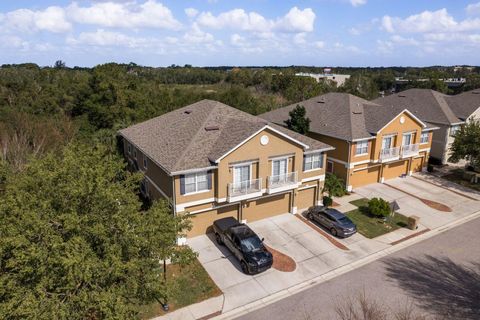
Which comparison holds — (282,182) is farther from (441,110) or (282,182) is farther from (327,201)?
(441,110)

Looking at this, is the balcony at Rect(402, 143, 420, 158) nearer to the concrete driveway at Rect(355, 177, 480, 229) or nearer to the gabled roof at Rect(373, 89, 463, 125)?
the concrete driveway at Rect(355, 177, 480, 229)

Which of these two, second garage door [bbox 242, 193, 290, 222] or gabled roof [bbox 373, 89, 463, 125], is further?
gabled roof [bbox 373, 89, 463, 125]

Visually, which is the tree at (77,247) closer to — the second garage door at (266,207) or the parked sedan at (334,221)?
the second garage door at (266,207)

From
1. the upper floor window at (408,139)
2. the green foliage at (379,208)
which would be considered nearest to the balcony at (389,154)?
the upper floor window at (408,139)

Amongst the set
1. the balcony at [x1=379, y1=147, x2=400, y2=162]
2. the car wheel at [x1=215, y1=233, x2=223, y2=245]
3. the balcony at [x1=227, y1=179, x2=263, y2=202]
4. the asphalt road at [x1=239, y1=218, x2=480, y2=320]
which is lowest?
the asphalt road at [x1=239, y1=218, x2=480, y2=320]

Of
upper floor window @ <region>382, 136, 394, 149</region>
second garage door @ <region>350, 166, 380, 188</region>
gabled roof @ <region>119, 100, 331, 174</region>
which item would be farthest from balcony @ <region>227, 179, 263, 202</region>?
upper floor window @ <region>382, 136, 394, 149</region>

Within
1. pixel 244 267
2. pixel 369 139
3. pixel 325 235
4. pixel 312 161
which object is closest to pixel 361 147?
pixel 369 139
